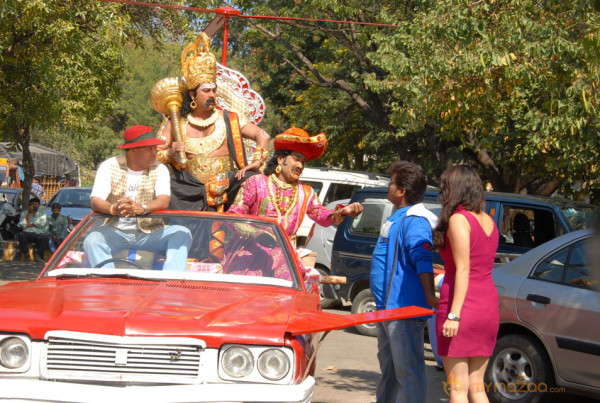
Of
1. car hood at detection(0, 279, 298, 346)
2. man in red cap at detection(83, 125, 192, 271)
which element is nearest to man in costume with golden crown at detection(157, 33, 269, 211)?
man in red cap at detection(83, 125, 192, 271)

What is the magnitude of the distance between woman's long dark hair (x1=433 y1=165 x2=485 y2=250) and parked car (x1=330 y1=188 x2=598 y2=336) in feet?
13.6

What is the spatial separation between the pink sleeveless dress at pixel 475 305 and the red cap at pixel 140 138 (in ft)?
7.45

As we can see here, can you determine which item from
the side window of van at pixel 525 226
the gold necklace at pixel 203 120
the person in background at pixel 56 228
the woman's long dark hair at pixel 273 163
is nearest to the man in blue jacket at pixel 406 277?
the woman's long dark hair at pixel 273 163

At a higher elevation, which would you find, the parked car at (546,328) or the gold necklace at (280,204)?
the gold necklace at (280,204)

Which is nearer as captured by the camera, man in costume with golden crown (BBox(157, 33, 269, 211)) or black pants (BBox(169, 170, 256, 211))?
black pants (BBox(169, 170, 256, 211))

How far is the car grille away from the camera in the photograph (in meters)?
3.63

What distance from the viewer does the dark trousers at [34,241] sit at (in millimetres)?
18312

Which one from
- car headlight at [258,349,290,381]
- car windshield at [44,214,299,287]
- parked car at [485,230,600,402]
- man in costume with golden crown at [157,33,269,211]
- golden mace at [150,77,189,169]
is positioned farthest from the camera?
golden mace at [150,77,189,169]

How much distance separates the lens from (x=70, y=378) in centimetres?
365

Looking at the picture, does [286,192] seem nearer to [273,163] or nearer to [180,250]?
[273,163]

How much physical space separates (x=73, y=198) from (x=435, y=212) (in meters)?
12.6

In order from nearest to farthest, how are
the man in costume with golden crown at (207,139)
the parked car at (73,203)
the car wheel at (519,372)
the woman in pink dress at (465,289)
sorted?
1. the woman in pink dress at (465,289)
2. the car wheel at (519,372)
3. the man in costume with golden crown at (207,139)
4. the parked car at (73,203)

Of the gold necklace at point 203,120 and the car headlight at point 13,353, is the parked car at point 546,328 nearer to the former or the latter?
the gold necklace at point 203,120

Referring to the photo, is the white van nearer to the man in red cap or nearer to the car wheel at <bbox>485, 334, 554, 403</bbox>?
the car wheel at <bbox>485, 334, 554, 403</bbox>
